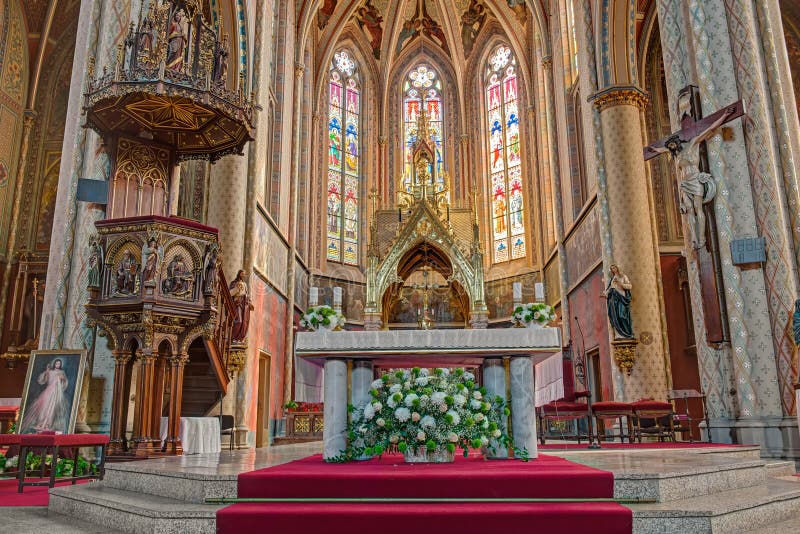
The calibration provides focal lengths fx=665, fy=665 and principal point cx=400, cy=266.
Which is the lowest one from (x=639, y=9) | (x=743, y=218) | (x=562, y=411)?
(x=562, y=411)

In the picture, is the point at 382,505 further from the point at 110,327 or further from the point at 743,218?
the point at 743,218

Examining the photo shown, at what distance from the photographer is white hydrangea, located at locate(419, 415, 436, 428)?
5207mm

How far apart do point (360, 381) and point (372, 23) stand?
2008 cm

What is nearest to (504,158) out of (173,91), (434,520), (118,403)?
(173,91)

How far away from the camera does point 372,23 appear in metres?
23.6

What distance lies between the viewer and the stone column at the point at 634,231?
39.7 feet

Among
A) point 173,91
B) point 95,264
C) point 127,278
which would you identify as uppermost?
point 173,91

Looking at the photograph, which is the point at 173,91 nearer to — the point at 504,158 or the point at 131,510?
the point at 131,510

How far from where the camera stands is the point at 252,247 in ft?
42.4

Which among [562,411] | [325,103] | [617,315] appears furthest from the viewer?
[325,103]

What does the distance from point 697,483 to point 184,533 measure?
340 cm

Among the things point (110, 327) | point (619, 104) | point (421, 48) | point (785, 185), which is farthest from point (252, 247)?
point (421, 48)

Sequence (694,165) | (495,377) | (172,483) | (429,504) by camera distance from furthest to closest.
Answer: (694,165) → (495,377) → (172,483) → (429,504)

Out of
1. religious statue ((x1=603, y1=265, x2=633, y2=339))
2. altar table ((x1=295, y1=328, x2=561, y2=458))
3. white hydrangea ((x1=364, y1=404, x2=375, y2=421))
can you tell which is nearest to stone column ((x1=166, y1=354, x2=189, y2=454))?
altar table ((x1=295, y1=328, x2=561, y2=458))
